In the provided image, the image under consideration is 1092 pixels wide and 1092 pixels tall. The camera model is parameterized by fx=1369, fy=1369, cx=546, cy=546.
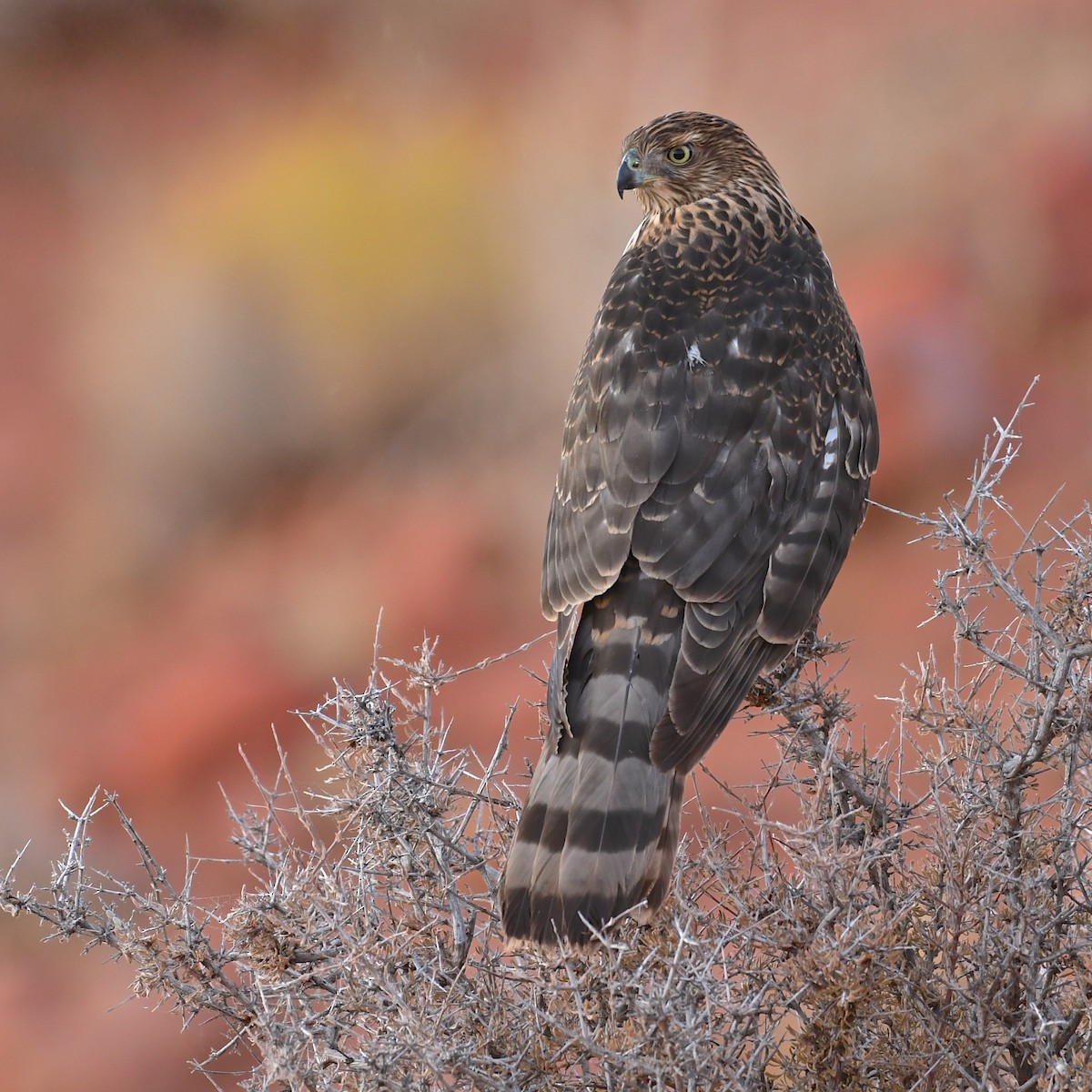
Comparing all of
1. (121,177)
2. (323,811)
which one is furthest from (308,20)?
(323,811)

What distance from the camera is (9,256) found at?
1762cm

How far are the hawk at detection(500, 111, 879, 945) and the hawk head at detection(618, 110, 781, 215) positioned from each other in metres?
0.06

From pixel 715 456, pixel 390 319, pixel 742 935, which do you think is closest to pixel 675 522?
pixel 715 456

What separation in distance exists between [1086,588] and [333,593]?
13.4 meters

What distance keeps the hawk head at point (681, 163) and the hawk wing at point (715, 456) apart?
12.1 inches

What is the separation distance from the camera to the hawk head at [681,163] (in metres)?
4.30

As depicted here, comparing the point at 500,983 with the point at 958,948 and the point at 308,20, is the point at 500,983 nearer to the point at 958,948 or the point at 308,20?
the point at 958,948

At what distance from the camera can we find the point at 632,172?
426cm

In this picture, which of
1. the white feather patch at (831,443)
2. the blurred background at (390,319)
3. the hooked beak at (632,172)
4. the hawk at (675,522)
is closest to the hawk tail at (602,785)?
the hawk at (675,522)

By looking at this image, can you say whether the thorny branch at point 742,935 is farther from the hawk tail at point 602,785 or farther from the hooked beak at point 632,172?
the hooked beak at point 632,172

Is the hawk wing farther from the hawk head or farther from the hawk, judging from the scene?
the hawk head

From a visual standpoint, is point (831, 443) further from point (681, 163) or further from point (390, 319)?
point (390, 319)

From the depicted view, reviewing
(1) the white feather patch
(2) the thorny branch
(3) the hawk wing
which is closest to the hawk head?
(3) the hawk wing

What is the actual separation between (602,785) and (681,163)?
221cm
